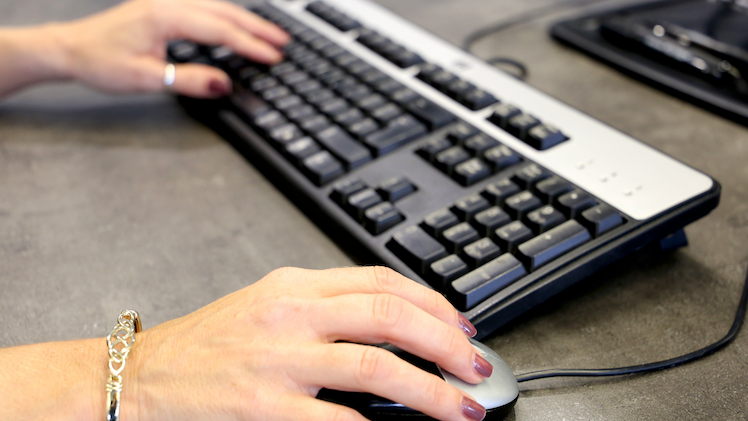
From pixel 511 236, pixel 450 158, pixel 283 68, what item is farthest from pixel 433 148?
pixel 283 68

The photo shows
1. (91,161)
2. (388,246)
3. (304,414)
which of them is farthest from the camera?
(91,161)

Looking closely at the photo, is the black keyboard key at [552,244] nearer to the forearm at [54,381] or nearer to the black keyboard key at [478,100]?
the black keyboard key at [478,100]

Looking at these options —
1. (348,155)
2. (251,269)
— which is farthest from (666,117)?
(251,269)

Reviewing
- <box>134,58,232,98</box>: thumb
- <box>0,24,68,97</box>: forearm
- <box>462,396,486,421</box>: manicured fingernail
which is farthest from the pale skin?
<box>0,24,68,97</box>: forearm

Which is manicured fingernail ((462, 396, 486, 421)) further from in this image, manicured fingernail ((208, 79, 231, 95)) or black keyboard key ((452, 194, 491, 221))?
manicured fingernail ((208, 79, 231, 95))

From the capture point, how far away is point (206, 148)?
1.93 ft

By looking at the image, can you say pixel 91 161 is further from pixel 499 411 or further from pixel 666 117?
pixel 666 117

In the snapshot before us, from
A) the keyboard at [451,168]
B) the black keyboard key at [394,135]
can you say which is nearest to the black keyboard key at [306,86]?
the keyboard at [451,168]

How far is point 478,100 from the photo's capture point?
52 cm

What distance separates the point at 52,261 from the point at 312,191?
0.21 metres

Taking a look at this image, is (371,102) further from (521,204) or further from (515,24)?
(515,24)

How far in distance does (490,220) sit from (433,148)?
10 cm

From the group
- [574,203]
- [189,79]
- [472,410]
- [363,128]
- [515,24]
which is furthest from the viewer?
[515,24]

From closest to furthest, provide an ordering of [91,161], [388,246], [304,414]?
[304,414] < [388,246] < [91,161]
